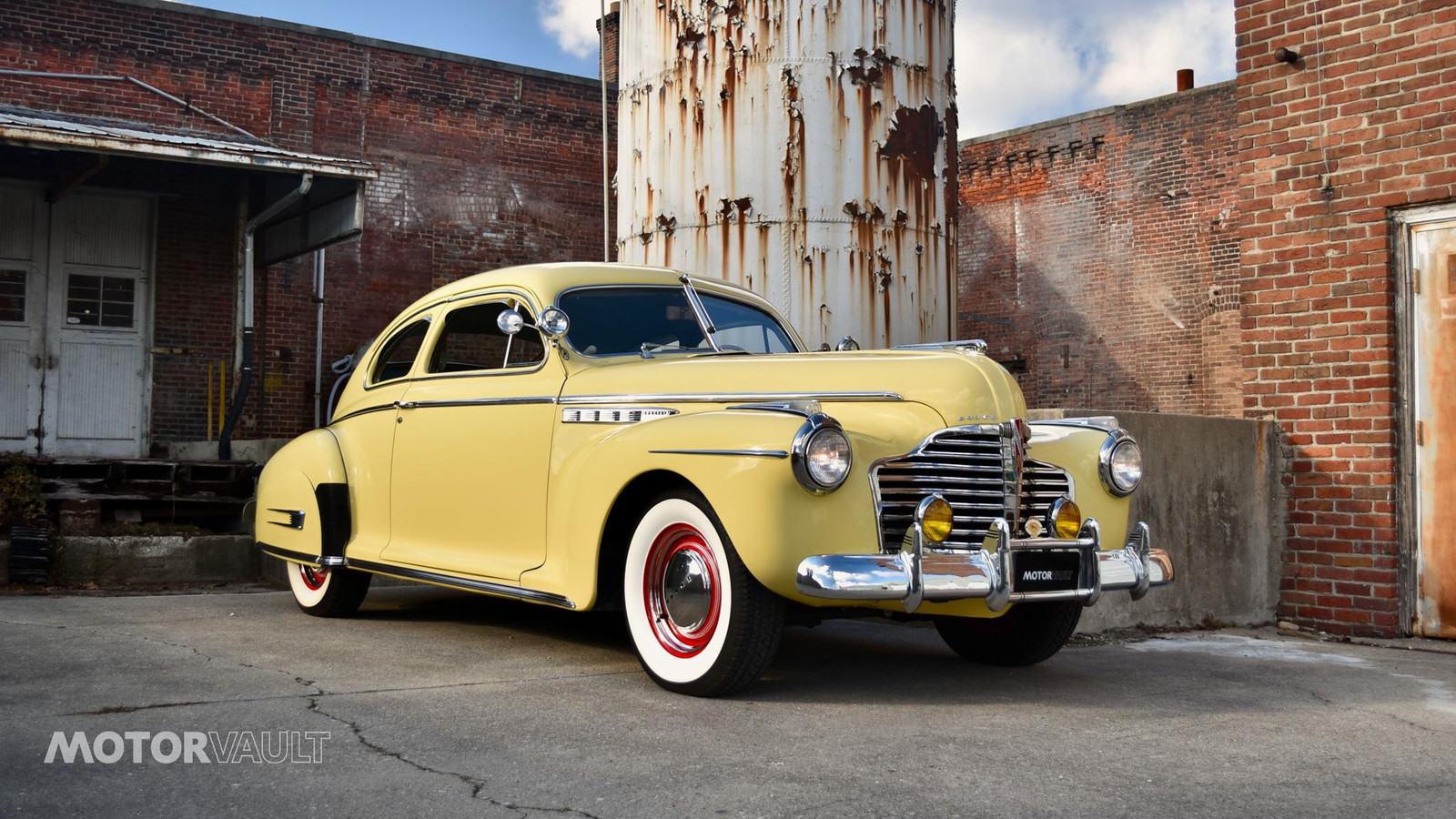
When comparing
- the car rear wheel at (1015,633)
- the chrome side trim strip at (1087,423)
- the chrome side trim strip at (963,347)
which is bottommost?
the car rear wheel at (1015,633)

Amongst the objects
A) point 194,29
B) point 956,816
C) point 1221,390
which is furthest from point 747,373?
point 1221,390

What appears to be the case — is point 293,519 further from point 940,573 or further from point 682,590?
point 940,573

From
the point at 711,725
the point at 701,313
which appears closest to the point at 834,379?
the point at 701,313

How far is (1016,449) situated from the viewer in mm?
4535

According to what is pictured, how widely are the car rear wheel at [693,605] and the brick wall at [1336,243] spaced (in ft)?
14.1

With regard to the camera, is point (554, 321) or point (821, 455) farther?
point (554, 321)

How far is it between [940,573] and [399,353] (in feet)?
11.5

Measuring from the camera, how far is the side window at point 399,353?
636cm

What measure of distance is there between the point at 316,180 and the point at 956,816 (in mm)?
10480

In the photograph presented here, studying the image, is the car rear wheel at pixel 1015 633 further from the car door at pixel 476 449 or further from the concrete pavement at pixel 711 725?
A: the car door at pixel 476 449

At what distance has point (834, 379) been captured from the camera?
15.5 ft

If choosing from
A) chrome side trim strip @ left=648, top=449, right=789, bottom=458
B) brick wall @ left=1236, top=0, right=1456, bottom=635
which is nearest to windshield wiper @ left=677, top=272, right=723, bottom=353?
chrome side trim strip @ left=648, top=449, right=789, bottom=458

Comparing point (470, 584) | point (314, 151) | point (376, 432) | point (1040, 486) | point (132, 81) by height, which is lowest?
point (470, 584)

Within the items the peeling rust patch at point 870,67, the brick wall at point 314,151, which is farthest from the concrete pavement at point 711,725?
the brick wall at point 314,151
